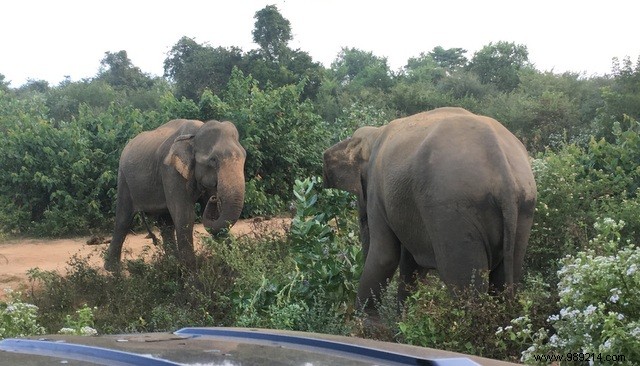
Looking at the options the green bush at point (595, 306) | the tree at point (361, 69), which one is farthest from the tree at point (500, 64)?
the green bush at point (595, 306)

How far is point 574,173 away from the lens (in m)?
8.72

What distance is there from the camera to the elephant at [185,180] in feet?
34.4

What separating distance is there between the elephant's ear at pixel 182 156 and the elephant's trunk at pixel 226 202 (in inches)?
Result: 19.5

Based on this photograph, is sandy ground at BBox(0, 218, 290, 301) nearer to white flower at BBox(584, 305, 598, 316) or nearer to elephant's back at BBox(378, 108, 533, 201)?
elephant's back at BBox(378, 108, 533, 201)

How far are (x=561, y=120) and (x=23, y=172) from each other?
44.8 feet

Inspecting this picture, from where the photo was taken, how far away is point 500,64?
41625mm

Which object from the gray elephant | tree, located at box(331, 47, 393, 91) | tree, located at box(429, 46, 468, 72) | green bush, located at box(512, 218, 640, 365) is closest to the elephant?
the gray elephant

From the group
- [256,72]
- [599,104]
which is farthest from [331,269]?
[256,72]

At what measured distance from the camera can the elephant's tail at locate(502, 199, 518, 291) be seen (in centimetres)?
595

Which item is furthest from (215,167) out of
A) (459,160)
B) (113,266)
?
(459,160)

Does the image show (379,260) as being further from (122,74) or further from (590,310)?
(122,74)

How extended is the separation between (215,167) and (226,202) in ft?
1.78

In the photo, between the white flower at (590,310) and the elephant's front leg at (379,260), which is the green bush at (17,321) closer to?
the elephant's front leg at (379,260)

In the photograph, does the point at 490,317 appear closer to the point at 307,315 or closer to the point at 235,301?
the point at 307,315
